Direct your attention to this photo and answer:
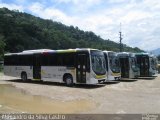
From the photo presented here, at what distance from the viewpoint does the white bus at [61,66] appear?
2270 centimetres

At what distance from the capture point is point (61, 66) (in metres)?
24.8

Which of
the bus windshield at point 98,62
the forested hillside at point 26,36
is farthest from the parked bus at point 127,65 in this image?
the forested hillside at point 26,36

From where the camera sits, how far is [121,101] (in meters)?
16.0

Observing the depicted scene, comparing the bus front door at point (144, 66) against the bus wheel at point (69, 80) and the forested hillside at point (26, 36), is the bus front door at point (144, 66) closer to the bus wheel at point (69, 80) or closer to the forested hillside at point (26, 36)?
the bus wheel at point (69, 80)

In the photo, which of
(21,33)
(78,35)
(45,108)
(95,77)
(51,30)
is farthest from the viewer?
(78,35)

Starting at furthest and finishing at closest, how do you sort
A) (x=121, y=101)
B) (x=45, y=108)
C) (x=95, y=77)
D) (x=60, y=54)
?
1. (x=60, y=54)
2. (x=95, y=77)
3. (x=121, y=101)
4. (x=45, y=108)

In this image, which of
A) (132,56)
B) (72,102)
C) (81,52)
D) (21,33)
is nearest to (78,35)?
(21,33)

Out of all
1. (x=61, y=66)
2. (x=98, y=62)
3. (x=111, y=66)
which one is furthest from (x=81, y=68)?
(x=111, y=66)

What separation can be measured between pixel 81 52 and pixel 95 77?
84.9 inches

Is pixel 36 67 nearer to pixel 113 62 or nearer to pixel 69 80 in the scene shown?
pixel 69 80

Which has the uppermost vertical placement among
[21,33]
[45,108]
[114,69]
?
[21,33]

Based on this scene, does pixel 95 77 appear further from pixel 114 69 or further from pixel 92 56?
pixel 114 69

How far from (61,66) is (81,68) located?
2.36 m

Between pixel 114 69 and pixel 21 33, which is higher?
pixel 21 33
